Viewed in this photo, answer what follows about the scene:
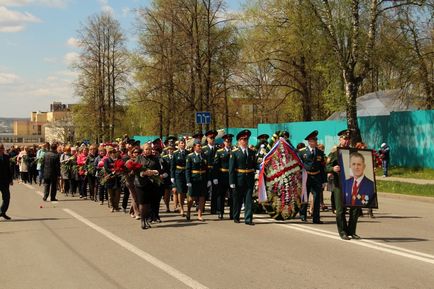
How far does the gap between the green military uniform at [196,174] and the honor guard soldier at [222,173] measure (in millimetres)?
396

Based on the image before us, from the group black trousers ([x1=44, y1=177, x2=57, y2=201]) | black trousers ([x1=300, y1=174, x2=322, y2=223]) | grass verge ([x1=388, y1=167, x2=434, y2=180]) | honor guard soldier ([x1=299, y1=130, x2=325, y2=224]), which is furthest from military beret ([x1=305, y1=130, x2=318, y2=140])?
grass verge ([x1=388, y1=167, x2=434, y2=180])

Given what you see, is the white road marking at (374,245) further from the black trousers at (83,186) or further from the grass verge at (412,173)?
the grass verge at (412,173)

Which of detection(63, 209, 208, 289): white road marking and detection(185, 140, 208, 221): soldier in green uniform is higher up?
detection(185, 140, 208, 221): soldier in green uniform

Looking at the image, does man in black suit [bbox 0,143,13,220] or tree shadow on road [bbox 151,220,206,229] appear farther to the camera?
man in black suit [bbox 0,143,13,220]

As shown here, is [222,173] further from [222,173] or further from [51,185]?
[51,185]

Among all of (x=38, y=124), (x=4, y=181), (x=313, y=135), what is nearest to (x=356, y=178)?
(x=313, y=135)

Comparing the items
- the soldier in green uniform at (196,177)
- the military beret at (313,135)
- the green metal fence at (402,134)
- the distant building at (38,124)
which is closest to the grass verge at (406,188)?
the green metal fence at (402,134)

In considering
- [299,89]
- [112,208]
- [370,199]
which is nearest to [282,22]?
[299,89]

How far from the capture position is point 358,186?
9.72m

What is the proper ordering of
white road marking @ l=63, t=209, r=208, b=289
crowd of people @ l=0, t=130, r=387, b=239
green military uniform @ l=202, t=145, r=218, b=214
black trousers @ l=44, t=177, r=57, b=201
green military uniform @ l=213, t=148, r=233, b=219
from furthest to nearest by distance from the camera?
1. black trousers @ l=44, t=177, r=57, b=201
2. green military uniform @ l=202, t=145, r=218, b=214
3. green military uniform @ l=213, t=148, r=233, b=219
4. crowd of people @ l=0, t=130, r=387, b=239
5. white road marking @ l=63, t=209, r=208, b=289

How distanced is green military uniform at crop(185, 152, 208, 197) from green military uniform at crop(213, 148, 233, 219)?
1.34 ft

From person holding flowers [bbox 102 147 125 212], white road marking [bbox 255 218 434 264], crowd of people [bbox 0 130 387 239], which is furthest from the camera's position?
person holding flowers [bbox 102 147 125 212]

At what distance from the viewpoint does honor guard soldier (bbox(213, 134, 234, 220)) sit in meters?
13.1

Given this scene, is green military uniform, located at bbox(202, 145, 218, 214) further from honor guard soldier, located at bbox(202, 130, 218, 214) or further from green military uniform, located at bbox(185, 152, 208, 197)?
green military uniform, located at bbox(185, 152, 208, 197)
